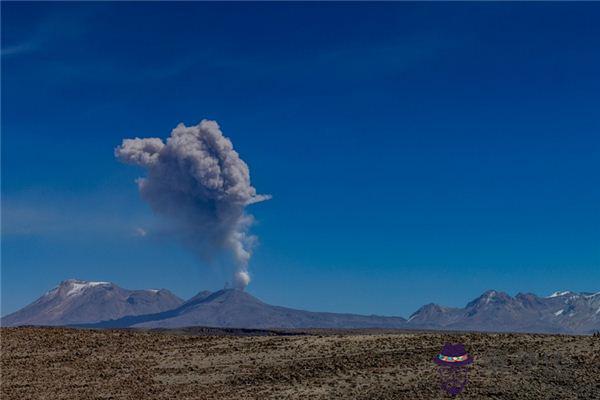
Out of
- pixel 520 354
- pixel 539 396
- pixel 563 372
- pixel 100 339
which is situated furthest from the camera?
pixel 100 339

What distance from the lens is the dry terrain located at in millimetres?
50219

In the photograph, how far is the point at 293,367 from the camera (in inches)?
2205

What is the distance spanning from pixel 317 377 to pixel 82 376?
56.7 feet

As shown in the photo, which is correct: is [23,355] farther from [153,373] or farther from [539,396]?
[539,396]

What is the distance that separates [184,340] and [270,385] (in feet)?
52.0

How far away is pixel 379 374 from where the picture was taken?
5294cm

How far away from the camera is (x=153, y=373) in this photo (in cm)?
5709

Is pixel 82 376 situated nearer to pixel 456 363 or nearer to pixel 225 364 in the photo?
pixel 225 364

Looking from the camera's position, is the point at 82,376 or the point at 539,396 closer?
the point at 539,396

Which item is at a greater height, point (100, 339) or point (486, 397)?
point (100, 339)

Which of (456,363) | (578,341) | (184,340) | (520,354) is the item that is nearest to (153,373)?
(184,340)

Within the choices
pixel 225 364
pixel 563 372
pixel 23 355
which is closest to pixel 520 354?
pixel 563 372

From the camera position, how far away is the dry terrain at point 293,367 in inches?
1977

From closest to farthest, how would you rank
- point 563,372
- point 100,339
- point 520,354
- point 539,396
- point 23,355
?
point 539,396 → point 563,372 → point 520,354 → point 23,355 → point 100,339
